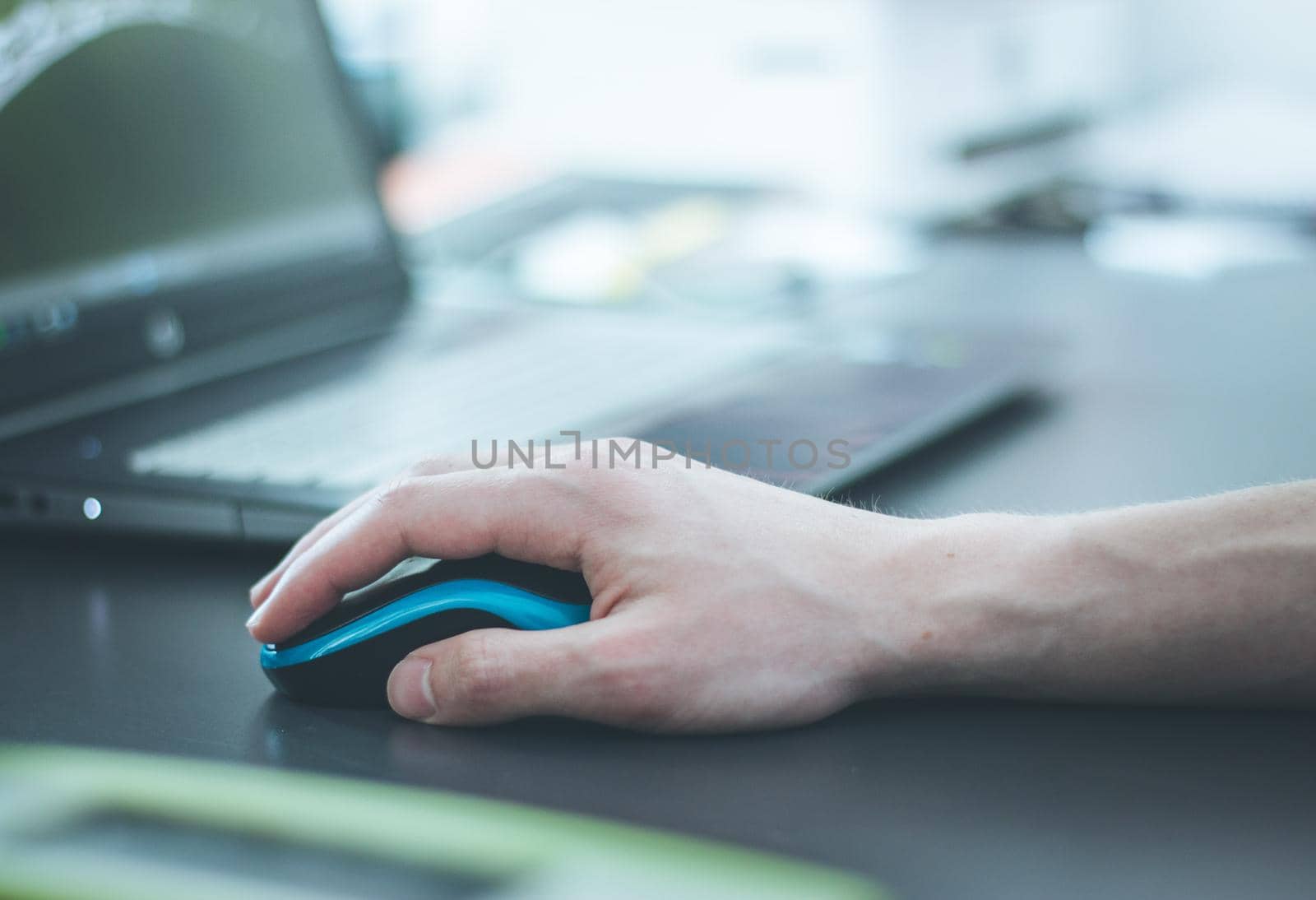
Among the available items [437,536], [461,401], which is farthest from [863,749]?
[461,401]

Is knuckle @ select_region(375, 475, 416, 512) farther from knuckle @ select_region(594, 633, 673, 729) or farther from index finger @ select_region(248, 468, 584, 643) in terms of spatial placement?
knuckle @ select_region(594, 633, 673, 729)

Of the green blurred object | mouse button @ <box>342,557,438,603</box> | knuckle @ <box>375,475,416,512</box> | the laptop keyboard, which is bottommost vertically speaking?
the green blurred object

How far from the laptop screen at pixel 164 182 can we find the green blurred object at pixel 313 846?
413 millimetres

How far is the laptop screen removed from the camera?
0.80 m

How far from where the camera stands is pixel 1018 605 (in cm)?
49

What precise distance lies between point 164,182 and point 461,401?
0.92 ft

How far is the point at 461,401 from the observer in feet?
2.60

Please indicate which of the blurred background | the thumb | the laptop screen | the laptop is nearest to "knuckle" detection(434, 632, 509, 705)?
the thumb

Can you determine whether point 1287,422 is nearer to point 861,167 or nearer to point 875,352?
point 875,352

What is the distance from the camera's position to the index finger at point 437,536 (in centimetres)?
49

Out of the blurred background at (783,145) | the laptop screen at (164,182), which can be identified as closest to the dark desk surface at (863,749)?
the laptop screen at (164,182)

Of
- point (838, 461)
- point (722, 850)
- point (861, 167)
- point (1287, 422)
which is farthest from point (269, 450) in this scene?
point (861, 167)

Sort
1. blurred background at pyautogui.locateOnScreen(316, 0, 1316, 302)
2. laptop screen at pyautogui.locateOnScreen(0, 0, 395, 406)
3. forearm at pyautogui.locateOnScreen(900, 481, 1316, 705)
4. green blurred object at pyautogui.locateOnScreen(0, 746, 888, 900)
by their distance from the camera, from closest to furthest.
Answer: green blurred object at pyautogui.locateOnScreen(0, 746, 888, 900) < forearm at pyautogui.locateOnScreen(900, 481, 1316, 705) < laptop screen at pyautogui.locateOnScreen(0, 0, 395, 406) < blurred background at pyautogui.locateOnScreen(316, 0, 1316, 302)

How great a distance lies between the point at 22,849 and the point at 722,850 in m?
Result: 0.22
